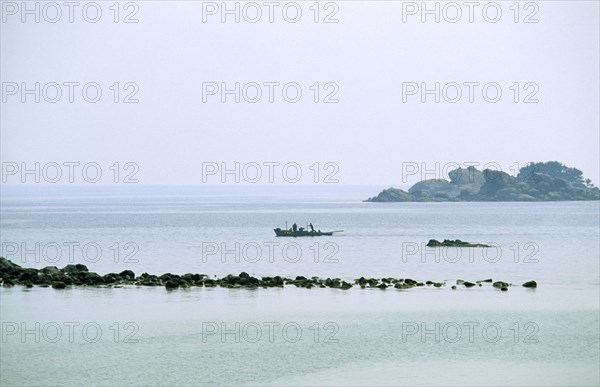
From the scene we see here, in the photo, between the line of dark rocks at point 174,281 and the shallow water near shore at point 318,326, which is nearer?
the shallow water near shore at point 318,326

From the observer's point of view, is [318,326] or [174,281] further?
[174,281]

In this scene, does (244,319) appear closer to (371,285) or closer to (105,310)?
(105,310)

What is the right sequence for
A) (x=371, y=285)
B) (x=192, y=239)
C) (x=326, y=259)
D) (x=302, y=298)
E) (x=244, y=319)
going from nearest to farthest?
(x=244, y=319) < (x=302, y=298) < (x=371, y=285) < (x=326, y=259) < (x=192, y=239)

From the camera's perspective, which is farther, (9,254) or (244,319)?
(9,254)

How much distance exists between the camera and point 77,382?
28.9m

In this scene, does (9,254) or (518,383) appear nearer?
(518,383)

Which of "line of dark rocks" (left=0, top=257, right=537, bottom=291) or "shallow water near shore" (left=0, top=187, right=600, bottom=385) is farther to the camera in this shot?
"line of dark rocks" (left=0, top=257, right=537, bottom=291)

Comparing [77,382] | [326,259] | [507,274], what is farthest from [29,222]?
[77,382]

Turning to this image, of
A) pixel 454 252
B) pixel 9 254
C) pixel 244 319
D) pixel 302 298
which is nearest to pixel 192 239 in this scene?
pixel 9 254

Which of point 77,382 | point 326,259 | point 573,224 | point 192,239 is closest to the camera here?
point 77,382

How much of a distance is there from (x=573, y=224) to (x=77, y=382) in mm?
109743

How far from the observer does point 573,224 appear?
420 feet

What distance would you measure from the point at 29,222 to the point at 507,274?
88.8 meters

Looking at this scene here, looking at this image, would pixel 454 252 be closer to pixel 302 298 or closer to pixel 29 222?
pixel 302 298
